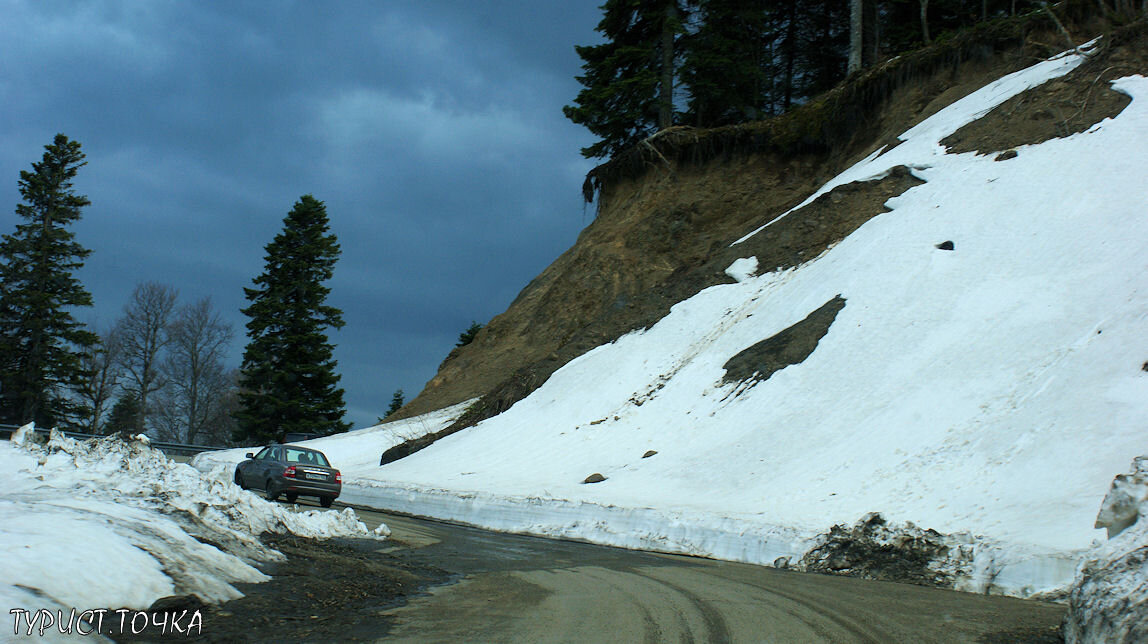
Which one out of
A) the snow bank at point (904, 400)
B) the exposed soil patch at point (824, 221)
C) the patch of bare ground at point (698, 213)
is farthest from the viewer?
the patch of bare ground at point (698, 213)

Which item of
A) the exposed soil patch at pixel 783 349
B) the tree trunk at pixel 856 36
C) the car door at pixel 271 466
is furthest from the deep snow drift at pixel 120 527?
the tree trunk at pixel 856 36

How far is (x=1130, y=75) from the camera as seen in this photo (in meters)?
20.8

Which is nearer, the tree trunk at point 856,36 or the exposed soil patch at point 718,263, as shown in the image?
the exposed soil patch at point 718,263

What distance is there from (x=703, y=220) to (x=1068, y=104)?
1518 centimetres

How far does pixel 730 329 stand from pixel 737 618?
54.0 feet

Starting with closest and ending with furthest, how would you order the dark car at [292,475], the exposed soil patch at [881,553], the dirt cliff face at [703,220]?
the exposed soil patch at [881,553]
the dark car at [292,475]
the dirt cliff face at [703,220]

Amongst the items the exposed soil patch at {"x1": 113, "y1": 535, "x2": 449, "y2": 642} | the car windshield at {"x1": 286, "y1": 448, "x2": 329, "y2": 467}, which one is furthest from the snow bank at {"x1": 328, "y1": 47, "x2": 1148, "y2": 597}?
the exposed soil patch at {"x1": 113, "y1": 535, "x2": 449, "y2": 642}

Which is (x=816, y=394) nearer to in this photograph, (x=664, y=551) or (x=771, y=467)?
(x=771, y=467)

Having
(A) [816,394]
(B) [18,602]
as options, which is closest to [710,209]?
(A) [816,394]

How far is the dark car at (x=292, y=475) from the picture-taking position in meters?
16.8

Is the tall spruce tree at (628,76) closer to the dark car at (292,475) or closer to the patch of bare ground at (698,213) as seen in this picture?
the patch of bare ground at (698,213)

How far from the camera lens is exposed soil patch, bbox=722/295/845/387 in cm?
1864

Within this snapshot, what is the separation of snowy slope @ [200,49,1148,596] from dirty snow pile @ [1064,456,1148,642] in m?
2.57

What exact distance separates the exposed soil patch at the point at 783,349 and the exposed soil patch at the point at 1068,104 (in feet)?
23.3
